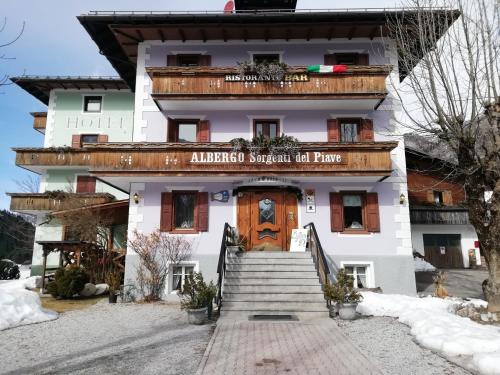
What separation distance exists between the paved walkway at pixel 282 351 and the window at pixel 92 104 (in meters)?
21.0

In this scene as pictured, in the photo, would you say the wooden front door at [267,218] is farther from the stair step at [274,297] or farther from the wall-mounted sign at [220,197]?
the stair step at [274,297]

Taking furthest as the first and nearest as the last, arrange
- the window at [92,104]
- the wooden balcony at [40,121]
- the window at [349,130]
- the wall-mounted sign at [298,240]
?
the wooden balcony at [40,121] < the window at [92,104] < the window at [349,130] < the wall-mounted sign at [298,240]

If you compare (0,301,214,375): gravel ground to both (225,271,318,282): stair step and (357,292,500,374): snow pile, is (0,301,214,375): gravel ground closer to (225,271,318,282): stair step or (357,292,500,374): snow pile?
(225,271,318,282): stair step

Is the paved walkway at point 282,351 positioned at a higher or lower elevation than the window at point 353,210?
lower

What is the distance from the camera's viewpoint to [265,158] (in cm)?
1372

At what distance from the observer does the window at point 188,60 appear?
53.2 ft

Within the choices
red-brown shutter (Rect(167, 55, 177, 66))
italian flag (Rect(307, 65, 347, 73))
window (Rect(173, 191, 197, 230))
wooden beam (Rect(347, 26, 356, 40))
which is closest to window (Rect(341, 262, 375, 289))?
window (Rect(173, 191, 197, 230))

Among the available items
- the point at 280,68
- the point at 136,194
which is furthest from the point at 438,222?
the point at 136,194

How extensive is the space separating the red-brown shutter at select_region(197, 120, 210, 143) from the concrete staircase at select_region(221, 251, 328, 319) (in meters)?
4.97

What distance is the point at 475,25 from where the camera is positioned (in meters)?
9.91

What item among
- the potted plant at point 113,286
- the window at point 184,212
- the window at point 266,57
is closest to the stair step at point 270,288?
the window at point 184,212

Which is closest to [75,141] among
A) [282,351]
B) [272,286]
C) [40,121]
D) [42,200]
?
[40,121]

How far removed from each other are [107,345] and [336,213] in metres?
9.40

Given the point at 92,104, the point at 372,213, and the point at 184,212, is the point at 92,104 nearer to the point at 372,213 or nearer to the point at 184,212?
the point at 184,212
